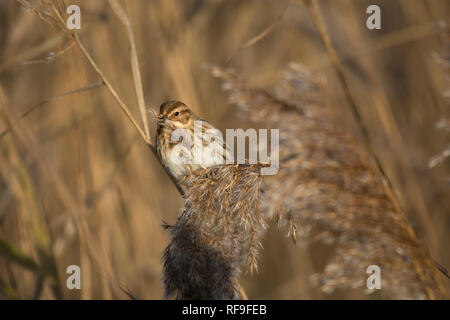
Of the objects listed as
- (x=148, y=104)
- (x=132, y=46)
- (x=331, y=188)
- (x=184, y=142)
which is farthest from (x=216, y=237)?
(x=148, y=104)

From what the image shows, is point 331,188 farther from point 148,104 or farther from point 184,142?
point 148,104

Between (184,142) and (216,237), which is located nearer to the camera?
(216,237)

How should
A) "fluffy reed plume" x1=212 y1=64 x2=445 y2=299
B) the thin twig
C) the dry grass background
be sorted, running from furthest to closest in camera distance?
the dry grass background < the thin twig < "fluffy reed plume" x1=212 y1=64 x2=445 y2=299

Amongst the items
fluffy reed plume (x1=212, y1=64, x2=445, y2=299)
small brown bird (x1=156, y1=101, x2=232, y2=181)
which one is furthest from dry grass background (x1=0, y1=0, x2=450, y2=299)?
fluffy reed plume (x1=212, y1=64, x2=445, y2=299)

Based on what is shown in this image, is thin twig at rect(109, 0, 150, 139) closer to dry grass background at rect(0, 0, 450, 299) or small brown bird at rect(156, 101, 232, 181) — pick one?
dry grass background at rect(0, 0, 450, 299)

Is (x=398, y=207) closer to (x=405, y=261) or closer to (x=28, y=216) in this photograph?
(x=405, y=261)

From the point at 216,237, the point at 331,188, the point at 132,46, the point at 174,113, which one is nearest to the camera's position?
the point at 331,188

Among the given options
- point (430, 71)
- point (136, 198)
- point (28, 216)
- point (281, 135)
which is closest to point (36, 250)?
point (28, 216)
